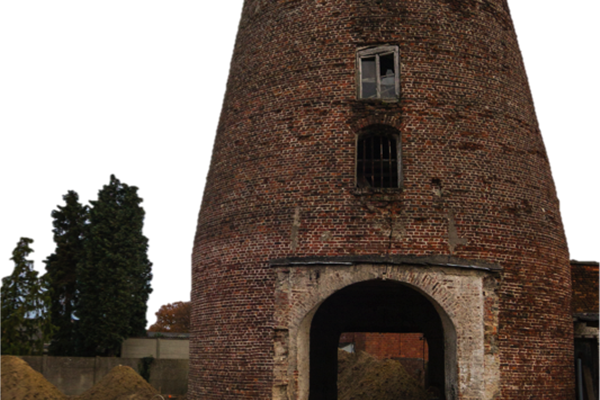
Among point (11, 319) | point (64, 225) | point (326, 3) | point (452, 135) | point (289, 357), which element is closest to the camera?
point (289, 357)

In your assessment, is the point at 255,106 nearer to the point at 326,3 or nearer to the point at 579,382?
the point at 326,3

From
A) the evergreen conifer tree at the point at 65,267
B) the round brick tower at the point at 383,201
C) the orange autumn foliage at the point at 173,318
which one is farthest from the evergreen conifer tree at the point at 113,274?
the orange autumn foliage at the point at 173,318

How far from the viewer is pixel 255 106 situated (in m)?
14.5

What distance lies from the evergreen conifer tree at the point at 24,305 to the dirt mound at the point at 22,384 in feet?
28.9

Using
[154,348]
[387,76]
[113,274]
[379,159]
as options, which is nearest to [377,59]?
[387,76]

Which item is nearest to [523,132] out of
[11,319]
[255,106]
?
[255,106]

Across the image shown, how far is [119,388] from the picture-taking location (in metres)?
22.6

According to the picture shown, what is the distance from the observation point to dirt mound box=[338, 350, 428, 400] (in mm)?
24656

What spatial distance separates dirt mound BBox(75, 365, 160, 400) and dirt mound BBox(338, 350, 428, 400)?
796 centimetres

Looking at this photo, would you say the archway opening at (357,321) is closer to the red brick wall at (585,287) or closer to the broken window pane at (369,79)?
the red brick wall at (585,287)

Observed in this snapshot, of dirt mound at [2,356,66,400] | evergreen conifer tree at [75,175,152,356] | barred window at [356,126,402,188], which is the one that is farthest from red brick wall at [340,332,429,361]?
barred window at [356,126,402,188]

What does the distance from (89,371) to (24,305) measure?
556 centimetres

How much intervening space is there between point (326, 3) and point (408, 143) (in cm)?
371

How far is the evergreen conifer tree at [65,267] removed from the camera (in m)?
33.1
